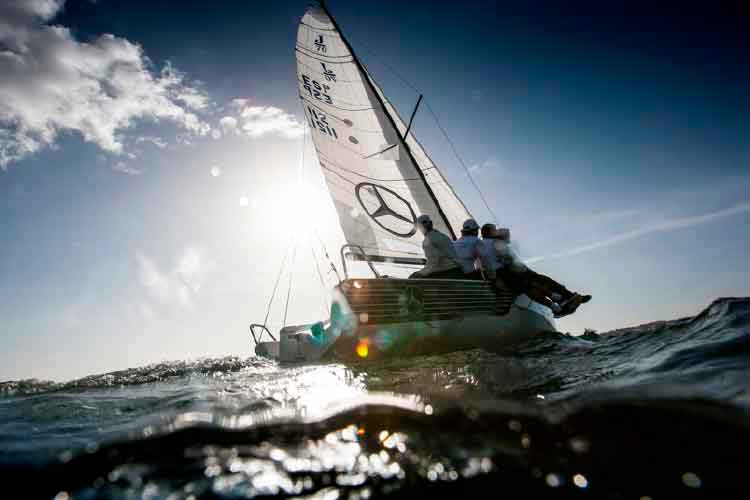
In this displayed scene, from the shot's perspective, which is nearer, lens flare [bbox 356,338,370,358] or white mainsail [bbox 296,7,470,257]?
lens flare [bbox 356,338,370,358]

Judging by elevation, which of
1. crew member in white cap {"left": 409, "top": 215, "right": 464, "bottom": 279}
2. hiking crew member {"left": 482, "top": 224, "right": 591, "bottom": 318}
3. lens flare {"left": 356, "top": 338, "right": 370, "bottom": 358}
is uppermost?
crew member in white cap {"left": 409, "top": 215, "right": 464, "bottom": 279}

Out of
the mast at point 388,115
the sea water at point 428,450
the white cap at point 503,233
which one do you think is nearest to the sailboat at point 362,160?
the mast at point 388,115

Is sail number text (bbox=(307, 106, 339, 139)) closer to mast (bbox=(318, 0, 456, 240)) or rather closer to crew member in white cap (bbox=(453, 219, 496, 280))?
mast (bbox=(318, 0, 456, 240))

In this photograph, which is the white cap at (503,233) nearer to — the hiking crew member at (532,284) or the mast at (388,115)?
the hiking crew member at (532,284)

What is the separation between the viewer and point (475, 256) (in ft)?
24.8

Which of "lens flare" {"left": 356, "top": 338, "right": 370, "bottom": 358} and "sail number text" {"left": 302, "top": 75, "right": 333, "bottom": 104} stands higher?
"sail number text" {"left": 302, "top": 75, "right": 333, "bottom": 104}

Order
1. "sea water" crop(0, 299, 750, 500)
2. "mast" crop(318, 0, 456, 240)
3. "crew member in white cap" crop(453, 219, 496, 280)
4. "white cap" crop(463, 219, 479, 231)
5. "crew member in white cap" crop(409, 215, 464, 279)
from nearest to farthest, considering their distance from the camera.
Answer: "sea water" crop(0, 299, 750, 500) < "crew member in white cap" crop(409, 215, 464, 279) < "crew member in white cap" crop(453, 219, 496, 280) < "white cap" crop(463, 219, 479, 231) < "mast" crop(318, 0, 456, 240)

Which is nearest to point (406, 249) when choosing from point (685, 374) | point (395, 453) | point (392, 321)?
point (392, 321)

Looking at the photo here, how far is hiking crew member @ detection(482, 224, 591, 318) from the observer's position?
741 centimetres

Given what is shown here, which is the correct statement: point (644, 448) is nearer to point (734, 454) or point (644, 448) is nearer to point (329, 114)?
point (734, 454)

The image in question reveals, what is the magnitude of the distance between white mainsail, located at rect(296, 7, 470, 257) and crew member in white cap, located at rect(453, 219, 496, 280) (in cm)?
299

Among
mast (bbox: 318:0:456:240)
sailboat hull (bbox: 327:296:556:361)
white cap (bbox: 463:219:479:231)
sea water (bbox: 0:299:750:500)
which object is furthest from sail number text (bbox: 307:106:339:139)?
sea water (bbox: 0:299:750:500)

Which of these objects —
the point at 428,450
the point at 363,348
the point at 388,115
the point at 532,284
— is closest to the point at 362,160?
the point at 388,115

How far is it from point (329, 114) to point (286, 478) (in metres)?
11.1
